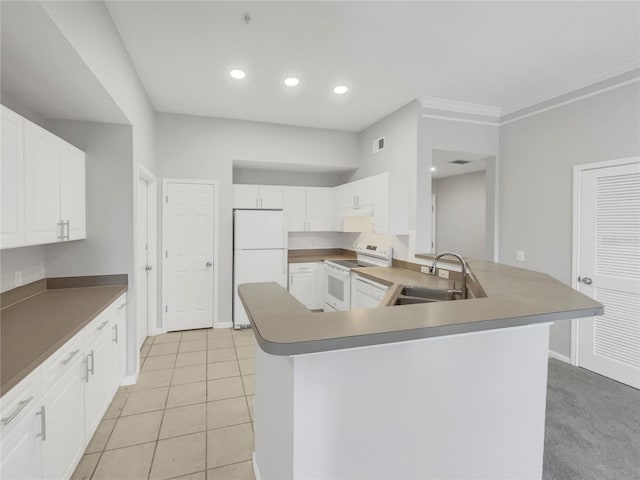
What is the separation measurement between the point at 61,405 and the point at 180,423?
2.99 feet

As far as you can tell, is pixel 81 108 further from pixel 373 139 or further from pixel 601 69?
pixel 601 69

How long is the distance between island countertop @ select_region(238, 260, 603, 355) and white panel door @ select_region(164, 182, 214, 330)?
2.92 metres

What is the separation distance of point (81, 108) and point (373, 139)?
3.41m

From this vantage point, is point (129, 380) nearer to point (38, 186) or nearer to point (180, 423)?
point (180, 423)

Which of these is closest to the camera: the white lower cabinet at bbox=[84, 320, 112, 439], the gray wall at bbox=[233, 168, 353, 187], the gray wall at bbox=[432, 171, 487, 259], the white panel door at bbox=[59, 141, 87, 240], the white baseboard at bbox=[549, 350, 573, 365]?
the white lower cabinet at bbox=[84, 320, 112, 439]

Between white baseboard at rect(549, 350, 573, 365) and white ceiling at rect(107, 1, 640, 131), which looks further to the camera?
white baseboard at rect(549, 350, 573, 365)

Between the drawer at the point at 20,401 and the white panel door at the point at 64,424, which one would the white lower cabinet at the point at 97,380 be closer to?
the white panel door at the point at 64,424

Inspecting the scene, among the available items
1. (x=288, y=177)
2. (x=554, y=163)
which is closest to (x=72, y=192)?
(x=288, y=177)

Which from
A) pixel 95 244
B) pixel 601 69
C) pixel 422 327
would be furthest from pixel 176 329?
pixel 601 69

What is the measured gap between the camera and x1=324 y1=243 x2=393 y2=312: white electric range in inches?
164

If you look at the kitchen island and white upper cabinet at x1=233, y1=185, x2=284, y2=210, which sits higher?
white upper cabinet at x1=233, y1=185, x2=284, y2=210

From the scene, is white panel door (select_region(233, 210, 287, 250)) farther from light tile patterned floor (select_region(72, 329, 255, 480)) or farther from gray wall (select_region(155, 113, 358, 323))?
light tile patterned floor (select_region(72, 329, 255, 480))

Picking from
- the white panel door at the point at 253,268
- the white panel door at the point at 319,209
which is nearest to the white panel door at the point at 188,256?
the white panel door at the point at 253,268

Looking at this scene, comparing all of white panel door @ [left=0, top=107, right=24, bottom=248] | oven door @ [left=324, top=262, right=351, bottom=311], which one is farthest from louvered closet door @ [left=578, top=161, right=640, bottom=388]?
white panel door @ [left=0, top=107, right=24, bottom=248]
